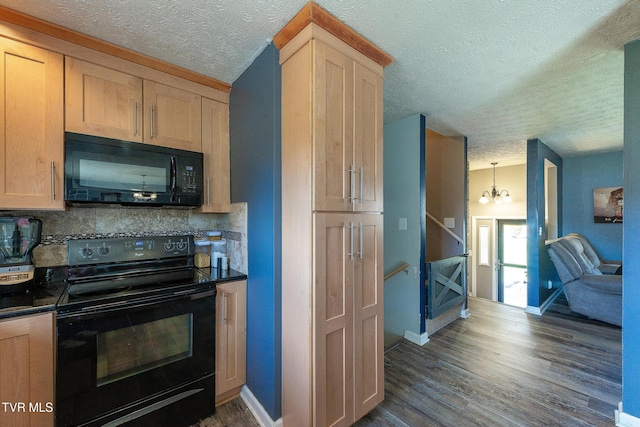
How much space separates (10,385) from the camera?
1.21 metres

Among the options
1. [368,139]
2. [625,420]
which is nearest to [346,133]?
[368,139]

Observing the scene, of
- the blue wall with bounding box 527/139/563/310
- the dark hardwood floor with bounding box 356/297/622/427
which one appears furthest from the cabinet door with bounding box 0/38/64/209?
the blue wall with bounding box 527/139/563/310

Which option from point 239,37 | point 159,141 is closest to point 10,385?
point 159,141

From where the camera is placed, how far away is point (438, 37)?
5.06 feet

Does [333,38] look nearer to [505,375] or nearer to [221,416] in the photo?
[221,416]

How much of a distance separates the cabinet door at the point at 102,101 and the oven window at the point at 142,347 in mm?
1251

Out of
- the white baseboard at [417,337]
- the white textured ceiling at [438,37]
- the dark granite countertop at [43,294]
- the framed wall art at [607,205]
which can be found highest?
the white textured ceiling at [438,37]

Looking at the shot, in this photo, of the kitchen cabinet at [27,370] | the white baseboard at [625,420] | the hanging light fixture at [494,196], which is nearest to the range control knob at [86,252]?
the kitchen cabinet at [27,370]

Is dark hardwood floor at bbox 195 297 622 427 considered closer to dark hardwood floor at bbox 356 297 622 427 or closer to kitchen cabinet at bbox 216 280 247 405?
dark hardwood floor at bbox 356 297 622 427

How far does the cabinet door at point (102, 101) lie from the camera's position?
→ 1568 millimetres

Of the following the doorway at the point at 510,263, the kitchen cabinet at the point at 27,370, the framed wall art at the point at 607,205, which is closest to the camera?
the kitchen cabinet at the point at 27,370

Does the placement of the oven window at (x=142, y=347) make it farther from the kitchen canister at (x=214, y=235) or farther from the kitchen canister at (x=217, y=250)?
the kitchen canister at (x=214, y=235)

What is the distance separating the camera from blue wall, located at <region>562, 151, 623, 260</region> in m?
4.42

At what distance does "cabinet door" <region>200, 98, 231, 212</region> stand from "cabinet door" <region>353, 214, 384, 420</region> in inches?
47.0
